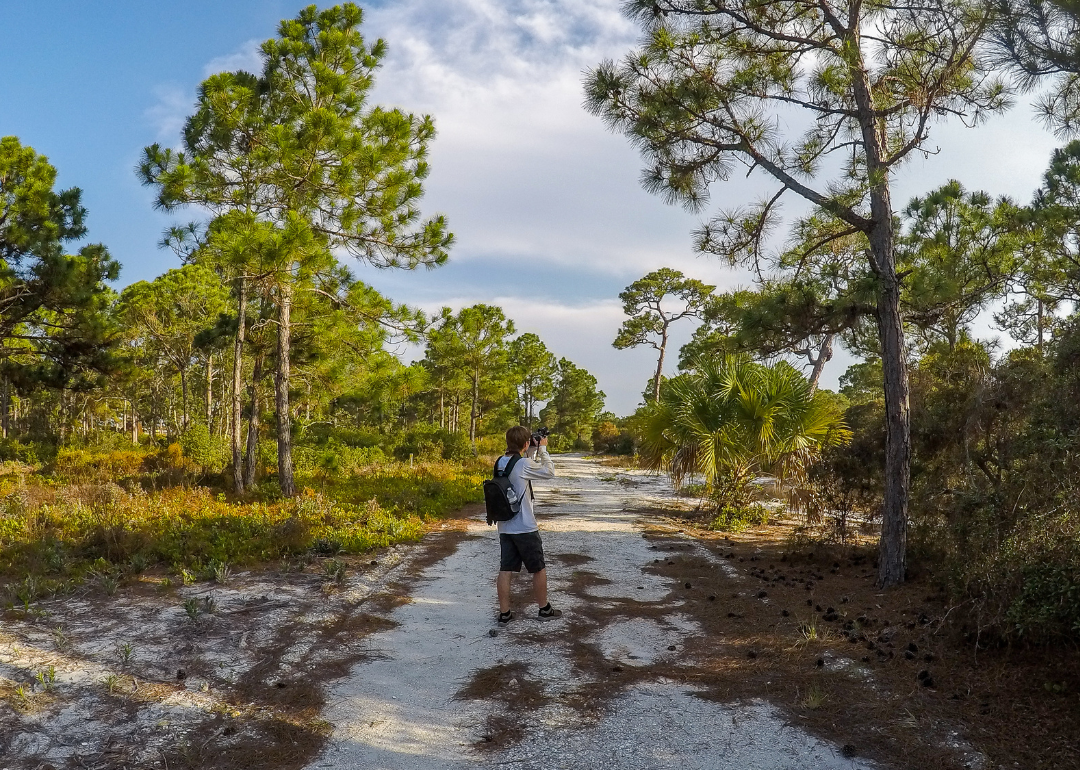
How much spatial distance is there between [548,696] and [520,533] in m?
1.67

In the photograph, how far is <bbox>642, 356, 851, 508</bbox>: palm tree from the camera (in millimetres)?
9648

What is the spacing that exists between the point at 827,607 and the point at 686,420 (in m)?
4.95

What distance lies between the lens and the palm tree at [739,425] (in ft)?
31.7

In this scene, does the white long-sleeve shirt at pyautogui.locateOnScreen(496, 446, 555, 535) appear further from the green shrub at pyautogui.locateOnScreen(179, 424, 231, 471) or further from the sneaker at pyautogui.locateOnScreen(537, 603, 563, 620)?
the green shrub at pyautogui.locateOnScreen(179, 424, 231, 471)

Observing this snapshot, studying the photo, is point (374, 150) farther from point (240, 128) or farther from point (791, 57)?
point (791, 57)

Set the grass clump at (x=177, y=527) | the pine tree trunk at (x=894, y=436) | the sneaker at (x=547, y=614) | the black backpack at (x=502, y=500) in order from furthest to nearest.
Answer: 1. the grass clump at (x=177, y=527)
2. the pine tree trunk at (x=894, y=436)
3. the sneaker at (x=547, y=614)
4. the black backpack at (x=502, y=500)

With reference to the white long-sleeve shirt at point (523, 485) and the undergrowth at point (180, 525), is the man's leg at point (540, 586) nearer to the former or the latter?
the white long-sleeve shirt at point (523, 485)

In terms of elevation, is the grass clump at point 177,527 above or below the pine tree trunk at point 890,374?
below

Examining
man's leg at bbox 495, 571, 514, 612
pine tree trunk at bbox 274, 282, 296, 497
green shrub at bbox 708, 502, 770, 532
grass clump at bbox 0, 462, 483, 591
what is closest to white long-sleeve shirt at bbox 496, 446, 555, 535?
man's leg at bbox 495, 571, 514, 612

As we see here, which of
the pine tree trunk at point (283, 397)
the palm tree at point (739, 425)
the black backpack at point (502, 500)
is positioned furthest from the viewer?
the pine tree trunk at point (283, 397)

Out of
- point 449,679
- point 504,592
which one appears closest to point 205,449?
point 504,592

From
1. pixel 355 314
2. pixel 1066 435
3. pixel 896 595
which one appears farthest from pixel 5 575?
pixel 1066 435

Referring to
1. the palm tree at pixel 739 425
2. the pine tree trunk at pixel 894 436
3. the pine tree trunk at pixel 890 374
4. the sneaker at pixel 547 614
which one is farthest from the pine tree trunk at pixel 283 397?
the pine tree trunk at pixel 894 436

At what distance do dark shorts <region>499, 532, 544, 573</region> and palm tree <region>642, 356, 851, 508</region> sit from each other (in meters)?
5.17
